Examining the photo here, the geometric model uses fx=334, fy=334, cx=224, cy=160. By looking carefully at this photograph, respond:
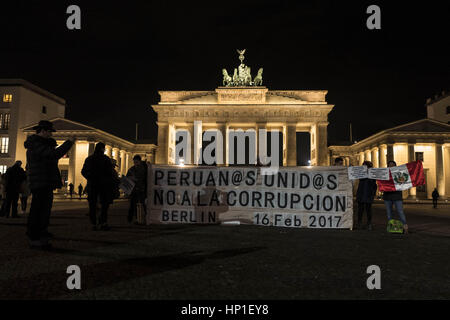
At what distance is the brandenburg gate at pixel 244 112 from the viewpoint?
45156 mm

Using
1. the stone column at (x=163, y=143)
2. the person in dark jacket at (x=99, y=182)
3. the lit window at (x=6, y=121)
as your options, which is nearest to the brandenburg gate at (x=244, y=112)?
the stone column at (x=163, y=143)

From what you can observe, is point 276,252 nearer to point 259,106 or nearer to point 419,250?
point 419,250

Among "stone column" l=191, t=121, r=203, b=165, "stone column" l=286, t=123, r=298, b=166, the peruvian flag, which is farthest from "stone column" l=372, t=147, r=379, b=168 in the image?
the peruvian flag

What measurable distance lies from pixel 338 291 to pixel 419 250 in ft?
11.6

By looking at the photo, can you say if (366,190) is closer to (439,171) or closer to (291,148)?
(291,148)

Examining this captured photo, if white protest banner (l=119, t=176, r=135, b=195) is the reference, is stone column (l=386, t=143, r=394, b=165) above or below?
above

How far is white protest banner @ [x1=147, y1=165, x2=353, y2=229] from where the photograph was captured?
8.98m

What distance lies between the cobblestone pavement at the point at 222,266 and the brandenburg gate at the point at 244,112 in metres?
38.9

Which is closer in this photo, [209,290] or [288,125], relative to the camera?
[209,290]

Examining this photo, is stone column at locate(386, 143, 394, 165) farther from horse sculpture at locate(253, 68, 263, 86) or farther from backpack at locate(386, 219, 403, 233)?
backpack at locate(386, 219, 403, 233)

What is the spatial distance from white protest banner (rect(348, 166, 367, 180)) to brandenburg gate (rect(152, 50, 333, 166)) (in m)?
36.2

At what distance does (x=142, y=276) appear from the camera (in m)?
3.73

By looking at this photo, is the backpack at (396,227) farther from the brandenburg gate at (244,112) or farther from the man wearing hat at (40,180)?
the brandenburg gate at (244,112)

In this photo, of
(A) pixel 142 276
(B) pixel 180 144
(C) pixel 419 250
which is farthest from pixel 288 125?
(A) pixel 142 276
